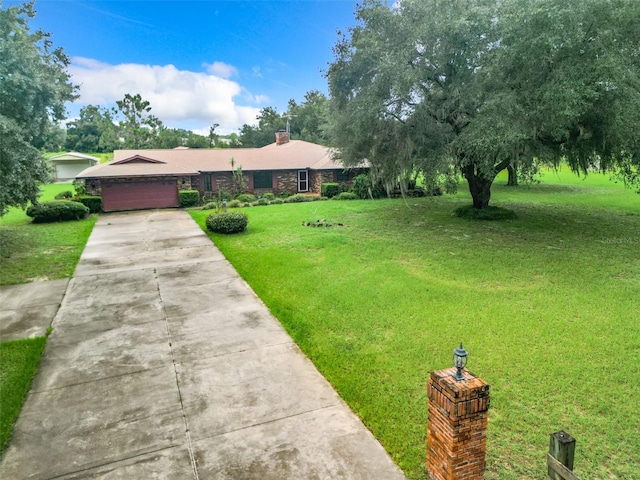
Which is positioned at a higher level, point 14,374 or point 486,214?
point 486,214

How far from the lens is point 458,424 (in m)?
3.18

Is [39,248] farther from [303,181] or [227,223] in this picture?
Answer: [303,181]

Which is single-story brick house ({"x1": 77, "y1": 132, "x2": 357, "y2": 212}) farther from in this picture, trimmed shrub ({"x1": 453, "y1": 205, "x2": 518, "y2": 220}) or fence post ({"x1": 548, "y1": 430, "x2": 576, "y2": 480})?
fence post ({"x1": 548, "y1": 430, "x2": 576, "y2": 480})

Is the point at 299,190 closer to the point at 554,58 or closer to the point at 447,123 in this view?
the point at 447,123

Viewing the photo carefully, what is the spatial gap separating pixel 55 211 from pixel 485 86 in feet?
60.1

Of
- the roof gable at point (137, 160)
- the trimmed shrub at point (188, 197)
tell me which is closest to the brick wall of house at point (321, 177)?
the trimmed shrub at point (188, 197)

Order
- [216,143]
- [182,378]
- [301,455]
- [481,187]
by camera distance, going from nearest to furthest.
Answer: [301,455], [182,378], [481,187], [216,143]

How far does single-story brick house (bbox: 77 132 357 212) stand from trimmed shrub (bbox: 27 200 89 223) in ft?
9.28

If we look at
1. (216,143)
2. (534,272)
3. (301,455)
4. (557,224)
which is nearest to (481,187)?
(557,224)

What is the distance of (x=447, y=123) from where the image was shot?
13977 millimetres

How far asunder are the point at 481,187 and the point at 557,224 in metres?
3.17

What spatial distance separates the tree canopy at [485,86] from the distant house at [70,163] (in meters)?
37.0

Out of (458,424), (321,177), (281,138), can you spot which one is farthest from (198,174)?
(458,424)

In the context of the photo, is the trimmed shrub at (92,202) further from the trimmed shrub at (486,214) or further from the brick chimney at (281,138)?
the trimmed shrub at (486,214)
